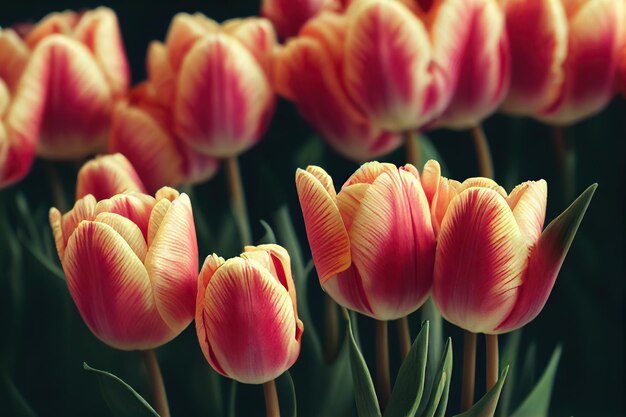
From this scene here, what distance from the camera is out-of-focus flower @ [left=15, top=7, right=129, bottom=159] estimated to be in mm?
580

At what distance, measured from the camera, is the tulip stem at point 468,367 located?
0.42m

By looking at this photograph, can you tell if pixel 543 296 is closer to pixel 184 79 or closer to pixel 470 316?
pixel 470 316

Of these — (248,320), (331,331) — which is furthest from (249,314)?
(331,331)

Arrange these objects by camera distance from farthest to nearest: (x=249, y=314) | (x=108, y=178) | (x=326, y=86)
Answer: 1. (x=326, y=86)
2. (x=108, y=178)
3. (x=249, y=314)

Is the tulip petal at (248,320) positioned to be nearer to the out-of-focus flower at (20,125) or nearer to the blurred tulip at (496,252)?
the blurred tulip at (496,252)

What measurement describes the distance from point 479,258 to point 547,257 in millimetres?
29

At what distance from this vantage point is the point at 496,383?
404mm

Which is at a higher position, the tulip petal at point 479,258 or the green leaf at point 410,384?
the tulip petal at point 479,258

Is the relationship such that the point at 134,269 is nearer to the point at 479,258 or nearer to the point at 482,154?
the point at 479,258

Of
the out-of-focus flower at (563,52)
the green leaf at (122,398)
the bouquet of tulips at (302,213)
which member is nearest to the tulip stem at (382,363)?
the bouquet of tulips at (302,213)

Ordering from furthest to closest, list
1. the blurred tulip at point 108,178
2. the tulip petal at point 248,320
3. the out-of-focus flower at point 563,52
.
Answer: the out-of-focus flower at point 563,52 < the blurred tulip at point 108,178 < the tulip petal at point 248,320

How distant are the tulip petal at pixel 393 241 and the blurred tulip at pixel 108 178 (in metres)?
0.14

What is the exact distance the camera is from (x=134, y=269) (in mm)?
399

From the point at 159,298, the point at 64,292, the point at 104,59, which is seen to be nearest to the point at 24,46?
the point at 104,59
